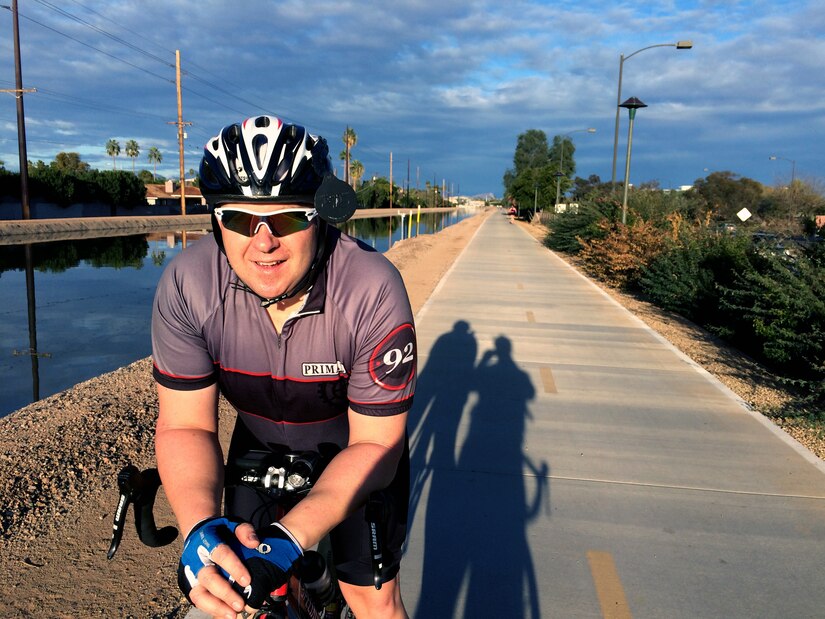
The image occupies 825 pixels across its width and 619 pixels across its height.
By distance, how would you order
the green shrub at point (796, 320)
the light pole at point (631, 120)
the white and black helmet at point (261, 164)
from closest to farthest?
1. the white and black helmet at point (261, 164)
2. the green shrub at point (796, 320)
3. the light pole at point (631, 120)

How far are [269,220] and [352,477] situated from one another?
0.76m

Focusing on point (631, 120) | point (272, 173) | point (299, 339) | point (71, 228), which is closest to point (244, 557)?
point (299, 339)

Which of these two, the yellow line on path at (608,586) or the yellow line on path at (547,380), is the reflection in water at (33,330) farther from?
the yellow line on path at (608,586)

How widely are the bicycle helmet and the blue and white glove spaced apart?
701 mm

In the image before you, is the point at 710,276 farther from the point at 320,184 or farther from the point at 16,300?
the point at 16,300

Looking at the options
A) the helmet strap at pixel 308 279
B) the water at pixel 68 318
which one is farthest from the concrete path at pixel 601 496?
the water at pixel 68 318

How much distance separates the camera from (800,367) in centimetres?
852

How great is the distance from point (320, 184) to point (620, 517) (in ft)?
11.5

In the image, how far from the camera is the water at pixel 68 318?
823 cm

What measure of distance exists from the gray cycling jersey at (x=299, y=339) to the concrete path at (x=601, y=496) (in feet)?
6.31

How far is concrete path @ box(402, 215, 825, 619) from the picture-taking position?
143 inches

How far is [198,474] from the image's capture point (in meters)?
1.90

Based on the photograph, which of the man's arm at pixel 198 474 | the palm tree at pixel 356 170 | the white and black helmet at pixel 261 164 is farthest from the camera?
the palm tree at pixel 356 170

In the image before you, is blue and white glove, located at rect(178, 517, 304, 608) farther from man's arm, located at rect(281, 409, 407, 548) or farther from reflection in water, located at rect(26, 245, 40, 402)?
reflection in water, located at rect(26, 245, 40, 402)
